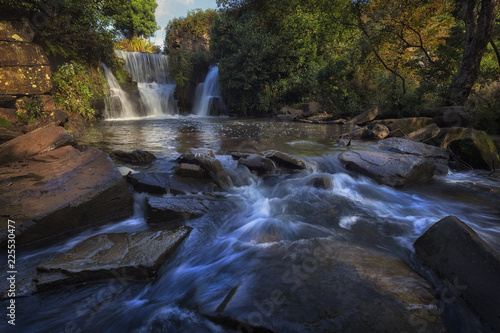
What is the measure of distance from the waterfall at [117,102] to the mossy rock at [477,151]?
16886mm

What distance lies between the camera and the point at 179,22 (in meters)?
29.3

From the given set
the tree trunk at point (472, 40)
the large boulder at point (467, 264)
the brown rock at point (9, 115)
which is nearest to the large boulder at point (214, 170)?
the large boulder at point (467, 264)

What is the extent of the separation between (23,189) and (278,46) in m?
17.0

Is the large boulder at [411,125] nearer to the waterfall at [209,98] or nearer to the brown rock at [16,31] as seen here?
the brown rock at [16,31]

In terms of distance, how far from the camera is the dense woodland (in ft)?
31.2

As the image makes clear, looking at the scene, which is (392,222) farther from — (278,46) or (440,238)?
(278,46)

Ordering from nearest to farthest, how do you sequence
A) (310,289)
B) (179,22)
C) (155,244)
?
(310,289), (155,244), (179,22)

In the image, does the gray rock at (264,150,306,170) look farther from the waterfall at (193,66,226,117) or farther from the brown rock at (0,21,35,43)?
the waterfall at (193,66,226,117)

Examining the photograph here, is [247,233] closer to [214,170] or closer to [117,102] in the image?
[214,170]

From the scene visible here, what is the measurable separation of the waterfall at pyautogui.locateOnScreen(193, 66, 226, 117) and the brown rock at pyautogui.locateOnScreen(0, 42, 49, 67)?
40.0 ft

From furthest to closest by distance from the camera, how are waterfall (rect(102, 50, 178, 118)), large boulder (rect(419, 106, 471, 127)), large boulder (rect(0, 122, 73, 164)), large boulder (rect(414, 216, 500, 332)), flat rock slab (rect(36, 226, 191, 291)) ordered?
waterfall (rect(102, 50, 178, 118)), large boulder (rect(419, 106, 471, 127)), large boulder (rect(0, 122, 73, 164)), flat rock slab (rect(36, 226, 191, 291)), large boulder (rect(414, 216, 500, 332))

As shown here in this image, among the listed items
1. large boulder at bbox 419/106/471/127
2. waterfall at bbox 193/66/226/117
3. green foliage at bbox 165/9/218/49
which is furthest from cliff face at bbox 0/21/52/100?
green foliage at bbox 165/9/218/49

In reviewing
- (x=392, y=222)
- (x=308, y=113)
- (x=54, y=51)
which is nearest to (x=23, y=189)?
(x=392, y=222)

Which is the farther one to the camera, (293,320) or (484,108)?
(484,108)
